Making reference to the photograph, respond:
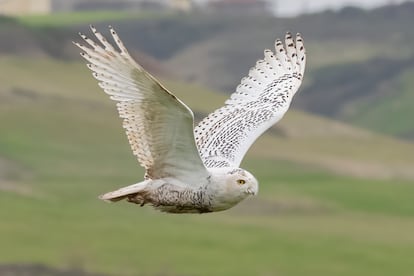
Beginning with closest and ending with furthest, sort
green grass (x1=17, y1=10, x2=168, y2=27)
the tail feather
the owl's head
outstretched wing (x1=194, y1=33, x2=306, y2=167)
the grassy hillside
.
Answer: the owl's head
the tail feather
outstretched wing (x1=194, y1=33, x2=306, y2=167)
the grassy hillside
green grass (x1=17, y1=10, x2=168, y2=27)

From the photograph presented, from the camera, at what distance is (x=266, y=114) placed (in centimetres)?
1848

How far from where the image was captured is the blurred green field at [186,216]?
178ft

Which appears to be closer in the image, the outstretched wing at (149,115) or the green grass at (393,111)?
the outstretched wing at (149,115)

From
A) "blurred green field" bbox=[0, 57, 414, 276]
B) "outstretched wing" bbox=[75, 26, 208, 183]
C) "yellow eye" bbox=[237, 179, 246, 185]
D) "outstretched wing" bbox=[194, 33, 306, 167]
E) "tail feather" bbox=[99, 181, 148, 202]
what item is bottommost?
"tail feather" bbox=[99, 181, 148, 202]

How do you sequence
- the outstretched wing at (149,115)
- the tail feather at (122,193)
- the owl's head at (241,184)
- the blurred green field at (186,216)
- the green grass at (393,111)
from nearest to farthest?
the outstretched wing at (149,115), the owl's head at (241,184), the tail feather at (122,193), the blurred green field at (186,216), the green grass at (393,111)

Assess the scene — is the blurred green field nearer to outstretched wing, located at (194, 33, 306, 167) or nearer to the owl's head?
outstretched wing, located at (194, 33, 306, 167)

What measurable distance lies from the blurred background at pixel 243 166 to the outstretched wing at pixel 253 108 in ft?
92.6

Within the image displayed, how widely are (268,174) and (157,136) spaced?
203 feet

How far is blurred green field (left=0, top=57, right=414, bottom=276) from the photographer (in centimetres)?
5422

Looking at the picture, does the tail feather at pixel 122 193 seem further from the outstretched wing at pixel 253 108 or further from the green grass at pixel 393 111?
the green grass at pixel 393 111

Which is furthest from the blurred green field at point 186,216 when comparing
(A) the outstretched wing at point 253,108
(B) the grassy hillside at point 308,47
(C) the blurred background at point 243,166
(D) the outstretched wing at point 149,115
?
(D) the outstretched wing at point 149,115

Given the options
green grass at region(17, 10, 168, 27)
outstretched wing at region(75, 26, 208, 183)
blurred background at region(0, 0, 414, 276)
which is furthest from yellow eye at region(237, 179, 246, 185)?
green grass at region(17, 10, 168, 27)

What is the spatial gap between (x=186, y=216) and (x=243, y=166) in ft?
28.3

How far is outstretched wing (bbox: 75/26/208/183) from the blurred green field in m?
32.9
